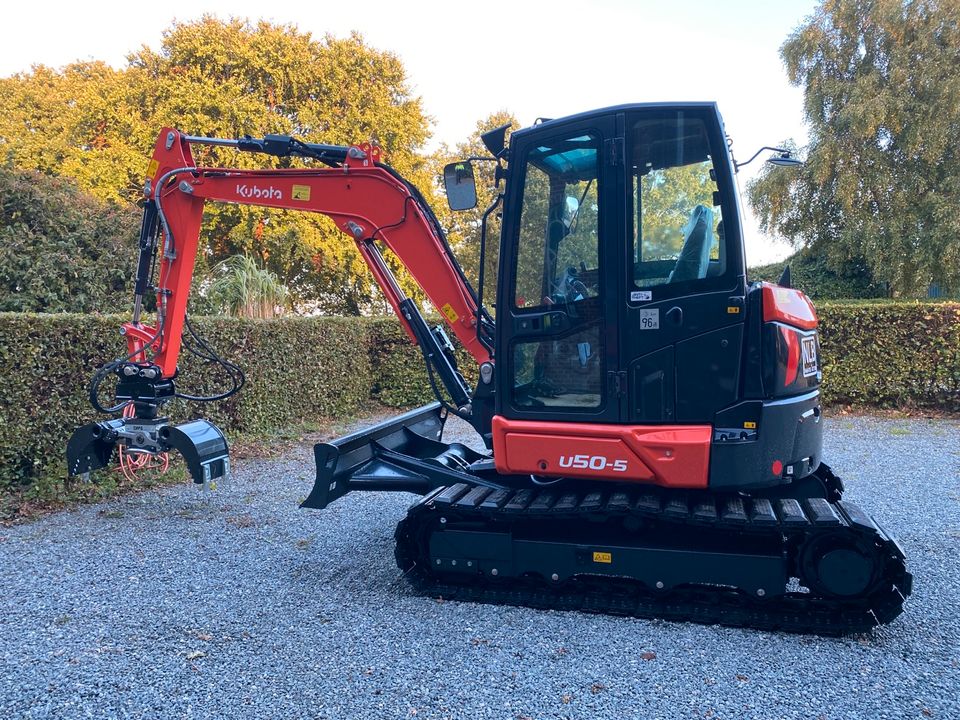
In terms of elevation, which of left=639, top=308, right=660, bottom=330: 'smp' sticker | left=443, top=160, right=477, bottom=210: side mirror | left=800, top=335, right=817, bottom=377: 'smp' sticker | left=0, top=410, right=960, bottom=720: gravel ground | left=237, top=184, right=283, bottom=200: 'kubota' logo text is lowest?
left=0, top=410, right=960, bottom=720: gravel ground

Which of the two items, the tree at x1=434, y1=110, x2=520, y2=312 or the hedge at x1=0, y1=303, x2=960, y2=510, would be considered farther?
the tree at x1=434, y1=110, x2=520, y2=312

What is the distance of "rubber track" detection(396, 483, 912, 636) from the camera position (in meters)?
3.72

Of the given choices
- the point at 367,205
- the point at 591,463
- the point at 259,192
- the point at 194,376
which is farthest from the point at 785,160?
the point at 194,376

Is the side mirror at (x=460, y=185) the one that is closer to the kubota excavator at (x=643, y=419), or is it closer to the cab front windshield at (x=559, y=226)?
the kubota excavator at (x=643, y=419)

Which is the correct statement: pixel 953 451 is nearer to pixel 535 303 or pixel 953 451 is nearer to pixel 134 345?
pixel 535 303

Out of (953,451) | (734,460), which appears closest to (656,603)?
(734,460)

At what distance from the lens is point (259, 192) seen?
17.1ft

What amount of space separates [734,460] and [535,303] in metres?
1.40

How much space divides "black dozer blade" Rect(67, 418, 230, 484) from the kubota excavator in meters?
1.42

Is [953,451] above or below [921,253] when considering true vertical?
below

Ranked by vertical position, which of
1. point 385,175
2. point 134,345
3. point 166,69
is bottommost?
point 134,345

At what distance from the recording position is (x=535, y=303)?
4168mm

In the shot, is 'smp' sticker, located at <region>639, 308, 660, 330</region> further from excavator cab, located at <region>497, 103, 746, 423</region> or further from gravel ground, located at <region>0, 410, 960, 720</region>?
gravel ground, located at <region>0, 410, 960, 720</region>

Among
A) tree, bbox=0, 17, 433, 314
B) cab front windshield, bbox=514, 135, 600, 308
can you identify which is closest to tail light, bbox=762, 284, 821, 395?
cab front windshield, bbox=514, 135, 600, 308
